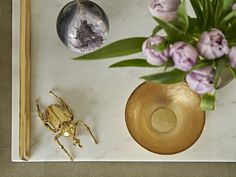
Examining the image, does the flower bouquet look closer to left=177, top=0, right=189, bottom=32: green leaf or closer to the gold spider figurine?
left=177, top=0, right=189, bottom=32: green leaf

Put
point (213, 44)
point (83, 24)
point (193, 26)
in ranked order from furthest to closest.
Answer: point (83, 24)
point (193, 26)
point (213, 44)

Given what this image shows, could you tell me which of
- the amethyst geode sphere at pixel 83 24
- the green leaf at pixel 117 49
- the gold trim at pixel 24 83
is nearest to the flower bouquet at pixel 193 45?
the green leaf at pixel 117 49

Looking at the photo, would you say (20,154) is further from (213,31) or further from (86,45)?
(213,31)

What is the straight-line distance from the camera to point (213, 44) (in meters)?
0.89

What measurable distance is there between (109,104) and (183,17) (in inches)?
18.1

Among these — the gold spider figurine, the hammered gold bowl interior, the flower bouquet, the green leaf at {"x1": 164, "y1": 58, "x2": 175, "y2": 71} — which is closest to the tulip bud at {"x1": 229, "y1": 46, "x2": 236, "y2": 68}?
the flower bouquet

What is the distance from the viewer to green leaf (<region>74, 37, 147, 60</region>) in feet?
3.30

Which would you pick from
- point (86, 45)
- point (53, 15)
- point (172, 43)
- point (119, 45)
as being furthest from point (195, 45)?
point (53, 15)

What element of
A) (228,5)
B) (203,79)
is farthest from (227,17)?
(203,79)

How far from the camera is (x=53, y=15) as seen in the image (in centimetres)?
136

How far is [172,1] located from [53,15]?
0.47 m

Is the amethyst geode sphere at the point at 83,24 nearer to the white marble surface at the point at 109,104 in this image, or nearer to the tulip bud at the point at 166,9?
the white marble surface at the point at 109,104

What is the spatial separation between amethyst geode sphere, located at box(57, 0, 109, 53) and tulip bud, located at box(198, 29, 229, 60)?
409 mm

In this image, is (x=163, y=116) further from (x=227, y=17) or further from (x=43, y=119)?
(x=227, y=17)
